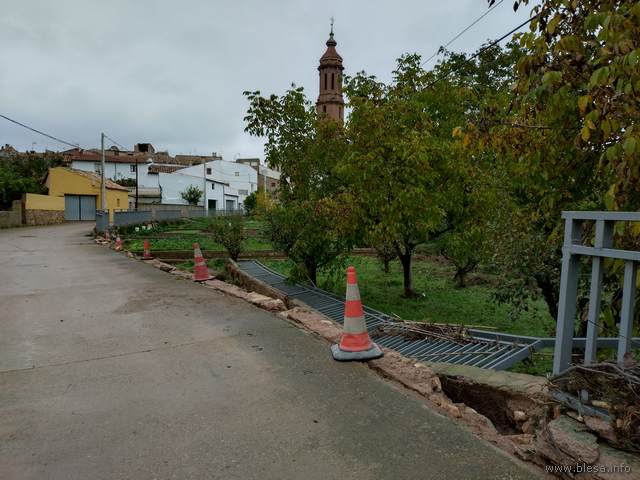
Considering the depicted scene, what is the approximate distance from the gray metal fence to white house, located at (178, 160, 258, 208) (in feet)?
246

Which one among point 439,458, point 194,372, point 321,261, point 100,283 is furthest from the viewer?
point 321,261

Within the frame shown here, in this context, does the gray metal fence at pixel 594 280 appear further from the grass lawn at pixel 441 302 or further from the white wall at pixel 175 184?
the white wall at pixel 175 184

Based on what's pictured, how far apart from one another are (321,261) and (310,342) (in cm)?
579

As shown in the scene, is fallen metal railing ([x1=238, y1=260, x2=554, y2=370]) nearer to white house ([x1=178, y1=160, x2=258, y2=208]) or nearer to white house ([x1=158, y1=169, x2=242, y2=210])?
white house ([x1=158, y1=169, x2=242, y2=210])

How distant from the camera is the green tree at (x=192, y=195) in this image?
62.0 meters

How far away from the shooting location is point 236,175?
264 ft

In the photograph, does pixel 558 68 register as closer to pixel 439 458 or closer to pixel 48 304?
pixel 439 458

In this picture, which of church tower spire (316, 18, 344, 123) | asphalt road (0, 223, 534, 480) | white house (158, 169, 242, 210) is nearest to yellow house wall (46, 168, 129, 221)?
white house (158, 169, 242, 210)

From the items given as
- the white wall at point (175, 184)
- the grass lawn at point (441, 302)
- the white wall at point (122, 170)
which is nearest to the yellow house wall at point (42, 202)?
the grass lawn at point (441, 302)

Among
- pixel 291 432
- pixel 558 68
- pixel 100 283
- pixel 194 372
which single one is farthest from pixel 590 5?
pixel 100 283

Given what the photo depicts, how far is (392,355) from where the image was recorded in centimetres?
409

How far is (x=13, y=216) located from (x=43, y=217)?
15.3 feet

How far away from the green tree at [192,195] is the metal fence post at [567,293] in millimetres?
62546

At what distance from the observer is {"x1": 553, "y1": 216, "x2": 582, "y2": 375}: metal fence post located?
8.25ft
